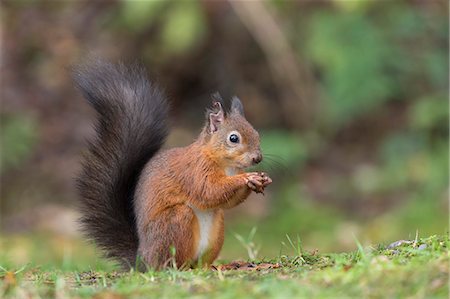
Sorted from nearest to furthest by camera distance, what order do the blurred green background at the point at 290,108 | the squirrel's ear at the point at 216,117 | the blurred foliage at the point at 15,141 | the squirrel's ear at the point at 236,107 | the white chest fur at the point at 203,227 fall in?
the white chest fur at the point at 203,227
the squirrel's ear at the point at 216,117
the squirrel's ear at the point at 236,107
the blurred green background at the point at 290,108
the blurred foliage at the point at 15,141

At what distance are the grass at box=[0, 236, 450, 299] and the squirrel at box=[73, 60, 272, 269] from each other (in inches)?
12.4

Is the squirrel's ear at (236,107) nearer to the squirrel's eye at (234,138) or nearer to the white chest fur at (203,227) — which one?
the squirrel's eye at (234,138)

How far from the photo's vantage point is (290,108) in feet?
29.9

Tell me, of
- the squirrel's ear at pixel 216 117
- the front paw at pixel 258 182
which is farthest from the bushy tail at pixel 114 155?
the front paw at pixel 258 182

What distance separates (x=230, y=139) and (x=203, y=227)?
1.46 feet

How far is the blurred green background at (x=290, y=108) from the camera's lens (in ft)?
26.6

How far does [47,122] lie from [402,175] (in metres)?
3.95

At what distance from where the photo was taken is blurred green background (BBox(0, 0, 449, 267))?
810 centimetres

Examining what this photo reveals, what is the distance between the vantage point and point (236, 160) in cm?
427

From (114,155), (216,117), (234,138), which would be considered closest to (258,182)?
(234,138)

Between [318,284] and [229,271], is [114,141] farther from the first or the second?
[318,284]

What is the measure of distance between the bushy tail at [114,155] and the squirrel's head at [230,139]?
1.16 feet

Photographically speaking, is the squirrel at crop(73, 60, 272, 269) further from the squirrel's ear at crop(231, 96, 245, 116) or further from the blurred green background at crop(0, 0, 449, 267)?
the blurred green background at crop(0, 0, 449, 267)

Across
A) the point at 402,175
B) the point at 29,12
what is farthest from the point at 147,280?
the point at 29,12
